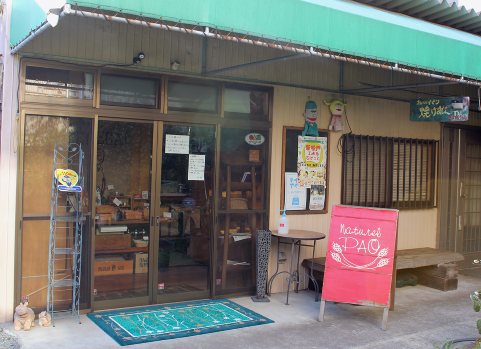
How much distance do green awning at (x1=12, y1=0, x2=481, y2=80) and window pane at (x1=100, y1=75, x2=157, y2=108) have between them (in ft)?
3.50

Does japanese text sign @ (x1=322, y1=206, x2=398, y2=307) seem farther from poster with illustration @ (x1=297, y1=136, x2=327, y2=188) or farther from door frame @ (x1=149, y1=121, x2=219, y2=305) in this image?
door frame @ (x1=149, y1=121, x2=219, y2=305)

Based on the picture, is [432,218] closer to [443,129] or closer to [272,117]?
[443,129]

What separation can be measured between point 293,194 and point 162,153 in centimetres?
203

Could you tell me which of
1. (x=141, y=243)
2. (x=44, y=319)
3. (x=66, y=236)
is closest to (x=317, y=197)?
(x=141, y=243)

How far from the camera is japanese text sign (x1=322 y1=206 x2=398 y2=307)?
17.8ft

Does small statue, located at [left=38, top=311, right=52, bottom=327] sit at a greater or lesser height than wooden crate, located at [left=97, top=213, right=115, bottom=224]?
lesser

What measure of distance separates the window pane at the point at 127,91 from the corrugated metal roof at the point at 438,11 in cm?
323

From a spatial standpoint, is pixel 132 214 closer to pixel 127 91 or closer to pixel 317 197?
pixel 127 91

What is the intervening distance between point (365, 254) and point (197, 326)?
207 centimetres

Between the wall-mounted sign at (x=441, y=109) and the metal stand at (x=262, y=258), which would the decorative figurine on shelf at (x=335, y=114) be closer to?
the wall-mounted sign at (x=441, y=109)

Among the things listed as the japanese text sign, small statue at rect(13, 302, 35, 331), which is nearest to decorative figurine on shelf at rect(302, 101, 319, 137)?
the japanese text sign

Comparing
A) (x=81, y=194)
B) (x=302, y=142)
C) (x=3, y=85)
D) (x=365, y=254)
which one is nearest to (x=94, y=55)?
(x=3, y=85)

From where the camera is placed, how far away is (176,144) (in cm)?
590

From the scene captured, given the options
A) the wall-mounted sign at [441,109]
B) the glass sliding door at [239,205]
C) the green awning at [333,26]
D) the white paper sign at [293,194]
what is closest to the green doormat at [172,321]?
the glass sliding door at [239,205]
